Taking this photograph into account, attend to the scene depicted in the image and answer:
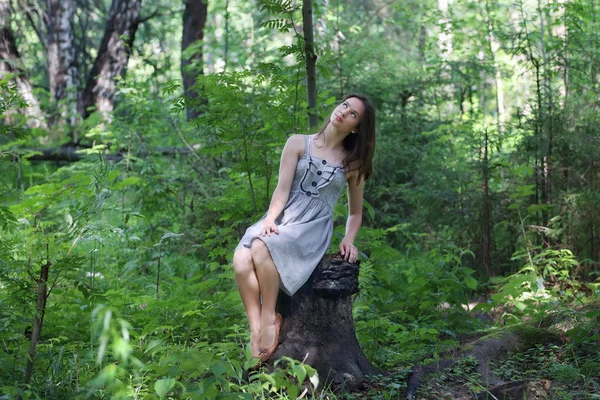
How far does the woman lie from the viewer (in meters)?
3.83

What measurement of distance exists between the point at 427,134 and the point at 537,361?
4.97 metres

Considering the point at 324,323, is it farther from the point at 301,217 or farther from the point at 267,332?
the point at 301,217

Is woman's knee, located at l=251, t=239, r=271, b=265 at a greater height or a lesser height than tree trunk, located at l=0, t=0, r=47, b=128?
lesser

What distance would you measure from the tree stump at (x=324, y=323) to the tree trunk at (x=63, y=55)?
8.99 metres

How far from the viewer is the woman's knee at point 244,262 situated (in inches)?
150

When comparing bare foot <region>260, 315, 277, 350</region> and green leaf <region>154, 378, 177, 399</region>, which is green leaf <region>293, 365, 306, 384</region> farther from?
bare foot <region>260, 315, 277, 350</region>

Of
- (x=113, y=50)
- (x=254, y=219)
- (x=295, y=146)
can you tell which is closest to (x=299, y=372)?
(x=295, y=146)

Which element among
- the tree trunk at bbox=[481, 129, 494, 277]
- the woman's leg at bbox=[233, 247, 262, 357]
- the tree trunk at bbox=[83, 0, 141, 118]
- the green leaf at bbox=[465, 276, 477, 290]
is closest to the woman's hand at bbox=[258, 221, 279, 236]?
the woman's leg at bbox=[233, 247, 262, 357]

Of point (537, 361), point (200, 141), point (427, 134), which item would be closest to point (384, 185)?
point (427, 134)

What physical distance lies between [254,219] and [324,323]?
1.61 m

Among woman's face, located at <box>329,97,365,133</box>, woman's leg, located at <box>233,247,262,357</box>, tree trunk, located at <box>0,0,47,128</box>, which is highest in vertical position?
tree trunk, located at <box>0,0,47,128</box>

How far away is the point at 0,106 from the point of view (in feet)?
12.0

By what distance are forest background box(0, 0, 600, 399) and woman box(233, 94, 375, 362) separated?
0.36 metres

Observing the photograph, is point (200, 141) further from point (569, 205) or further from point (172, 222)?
point (569, 205)
